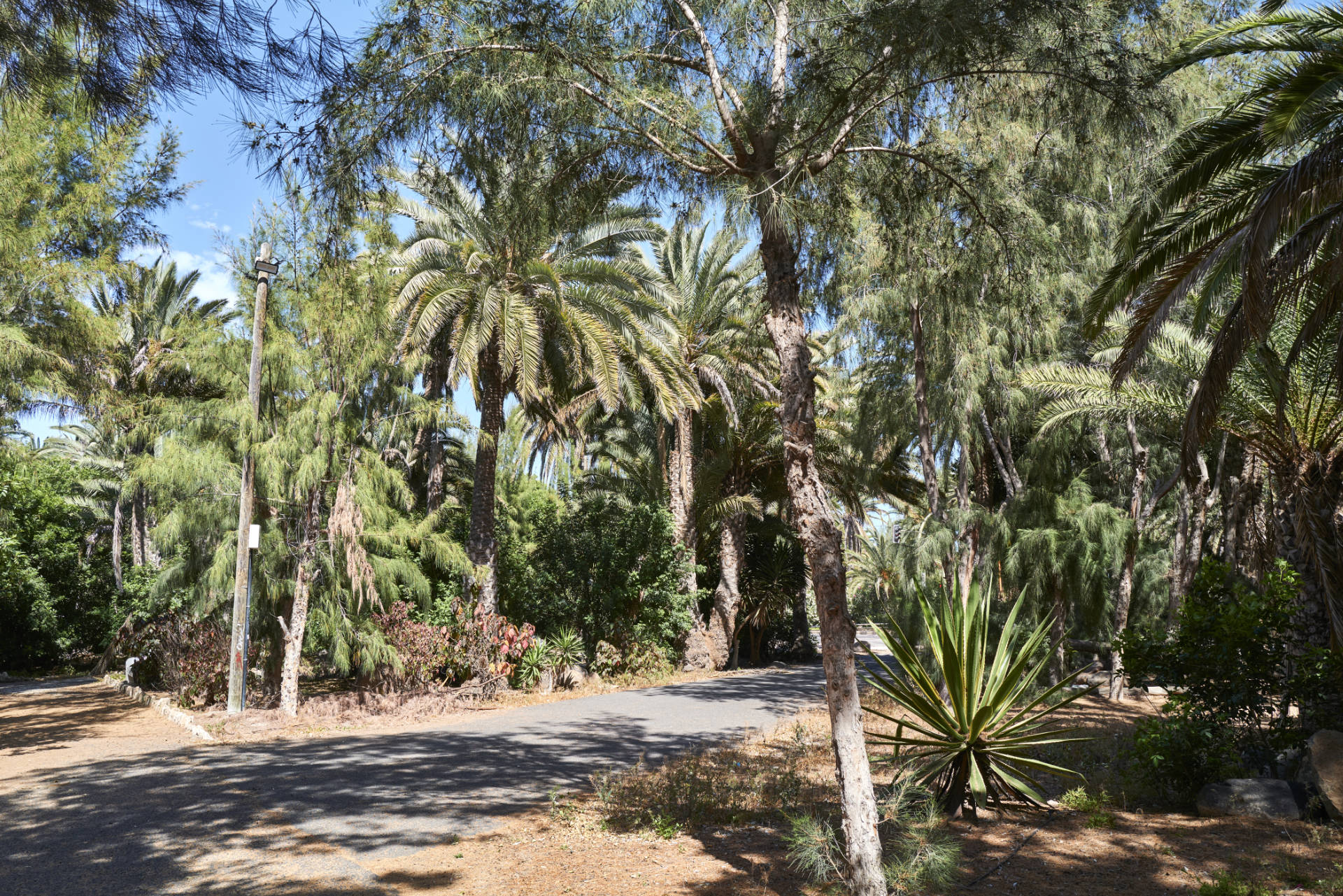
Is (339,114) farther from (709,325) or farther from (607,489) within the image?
(607,489)

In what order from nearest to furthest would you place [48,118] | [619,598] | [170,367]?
[48,118] < [619,598] < [170,367]

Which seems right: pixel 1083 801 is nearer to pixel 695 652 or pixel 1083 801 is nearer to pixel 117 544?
pixel 695 652

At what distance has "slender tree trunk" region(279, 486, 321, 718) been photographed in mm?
12719

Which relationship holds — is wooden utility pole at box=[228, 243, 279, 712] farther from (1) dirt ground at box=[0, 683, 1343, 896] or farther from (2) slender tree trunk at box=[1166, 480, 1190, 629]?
(2) slender tree trunk at box=[1166, 480, 1190, 629]

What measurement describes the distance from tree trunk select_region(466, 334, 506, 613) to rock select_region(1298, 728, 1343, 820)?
465 inches

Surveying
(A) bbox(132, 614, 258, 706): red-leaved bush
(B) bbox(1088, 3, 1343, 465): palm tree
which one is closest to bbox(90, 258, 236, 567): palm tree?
(A) bbox(132, 614, 258, 706): red-leaved bush

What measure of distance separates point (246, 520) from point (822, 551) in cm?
981

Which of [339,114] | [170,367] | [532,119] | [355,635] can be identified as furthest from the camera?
[170,367]

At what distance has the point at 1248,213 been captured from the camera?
25.7 feet

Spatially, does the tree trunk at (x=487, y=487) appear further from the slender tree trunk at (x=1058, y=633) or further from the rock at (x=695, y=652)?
the slender tree trunk at (x=1058, y=633)

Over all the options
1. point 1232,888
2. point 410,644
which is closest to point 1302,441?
point 1232,888

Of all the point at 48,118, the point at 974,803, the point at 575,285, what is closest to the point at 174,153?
the point at 48,118

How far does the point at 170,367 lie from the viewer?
920 inches

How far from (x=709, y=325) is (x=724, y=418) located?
2.26 meters
